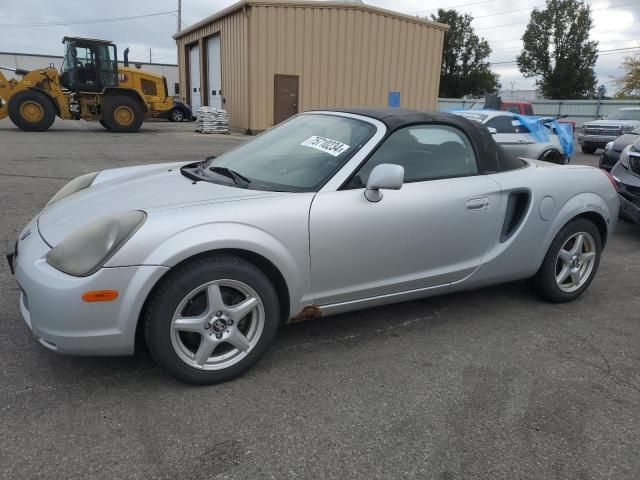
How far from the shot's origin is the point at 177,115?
25.0m

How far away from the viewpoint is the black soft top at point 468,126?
3293mm

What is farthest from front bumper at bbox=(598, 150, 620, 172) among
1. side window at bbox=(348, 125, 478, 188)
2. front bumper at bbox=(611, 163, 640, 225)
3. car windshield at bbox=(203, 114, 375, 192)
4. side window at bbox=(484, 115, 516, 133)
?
car windshield at bbox=(203, 114, 375, 192)

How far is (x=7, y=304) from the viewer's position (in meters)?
3.40

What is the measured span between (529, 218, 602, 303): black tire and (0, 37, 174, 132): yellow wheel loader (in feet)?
52.6

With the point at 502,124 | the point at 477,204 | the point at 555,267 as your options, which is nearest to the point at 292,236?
the point at 477,204

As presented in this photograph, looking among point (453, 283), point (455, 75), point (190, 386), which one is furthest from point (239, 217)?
point (455, 75)

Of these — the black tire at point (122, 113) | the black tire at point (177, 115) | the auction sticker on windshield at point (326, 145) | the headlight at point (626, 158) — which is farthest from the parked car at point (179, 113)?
the auction sticker on windshield at point (326, 145)

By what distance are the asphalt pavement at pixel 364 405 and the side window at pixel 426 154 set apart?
98cm

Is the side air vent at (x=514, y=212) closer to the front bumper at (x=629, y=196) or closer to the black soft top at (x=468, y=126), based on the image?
the black soft top at (x=468, y=126)

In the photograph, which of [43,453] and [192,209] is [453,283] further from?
[43,453]

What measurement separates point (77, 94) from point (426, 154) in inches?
646

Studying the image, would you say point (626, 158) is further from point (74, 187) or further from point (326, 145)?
point (74, 187)

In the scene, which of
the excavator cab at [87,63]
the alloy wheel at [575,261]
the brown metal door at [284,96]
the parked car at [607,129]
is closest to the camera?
the alloy wheel at [575,261]

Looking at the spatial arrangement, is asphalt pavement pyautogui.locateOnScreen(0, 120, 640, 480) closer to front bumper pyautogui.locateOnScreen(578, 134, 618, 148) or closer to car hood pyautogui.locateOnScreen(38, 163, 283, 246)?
car hood pyautogui.locateOnScreen(38, 163, 283, 246)
